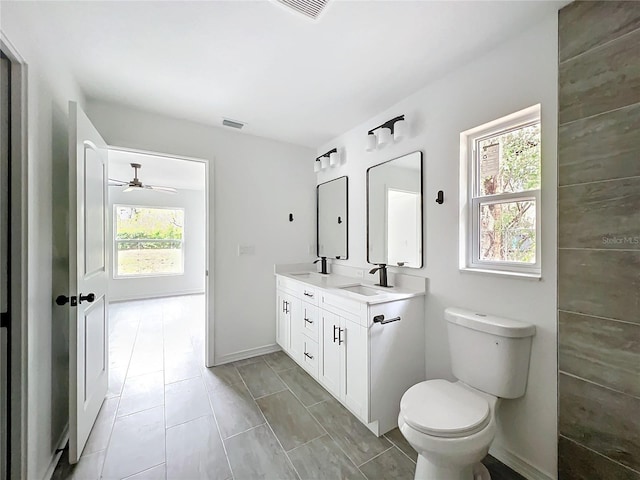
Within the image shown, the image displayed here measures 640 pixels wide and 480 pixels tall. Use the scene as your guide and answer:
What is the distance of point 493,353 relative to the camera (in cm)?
143

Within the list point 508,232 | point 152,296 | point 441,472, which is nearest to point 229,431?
point 441,472

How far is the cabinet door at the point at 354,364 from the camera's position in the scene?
5.72 feet

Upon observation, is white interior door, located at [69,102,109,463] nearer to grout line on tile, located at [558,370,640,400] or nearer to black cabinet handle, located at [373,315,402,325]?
black cabinet handle, located at [373,315,402,325]

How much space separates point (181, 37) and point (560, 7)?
1922 mm

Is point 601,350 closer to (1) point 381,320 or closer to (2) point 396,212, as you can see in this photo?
(1) point 381,320

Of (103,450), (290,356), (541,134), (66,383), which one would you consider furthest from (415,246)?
(66,383)

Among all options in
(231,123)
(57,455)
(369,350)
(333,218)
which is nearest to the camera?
(57,455)

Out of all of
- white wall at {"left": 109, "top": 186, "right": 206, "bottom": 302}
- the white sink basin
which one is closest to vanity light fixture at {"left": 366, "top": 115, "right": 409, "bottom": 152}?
the white sink basin

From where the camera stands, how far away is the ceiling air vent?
1251 mm

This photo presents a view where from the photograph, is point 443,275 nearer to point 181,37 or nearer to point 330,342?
point 330,342

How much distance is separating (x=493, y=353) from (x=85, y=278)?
2.39 m

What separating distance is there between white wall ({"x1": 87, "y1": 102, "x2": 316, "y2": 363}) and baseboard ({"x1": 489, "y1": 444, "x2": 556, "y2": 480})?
212 cm

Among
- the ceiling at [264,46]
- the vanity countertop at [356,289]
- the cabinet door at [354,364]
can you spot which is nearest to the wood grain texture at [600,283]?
the vanity countertop at [356,289]

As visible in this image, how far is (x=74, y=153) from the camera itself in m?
1.49
